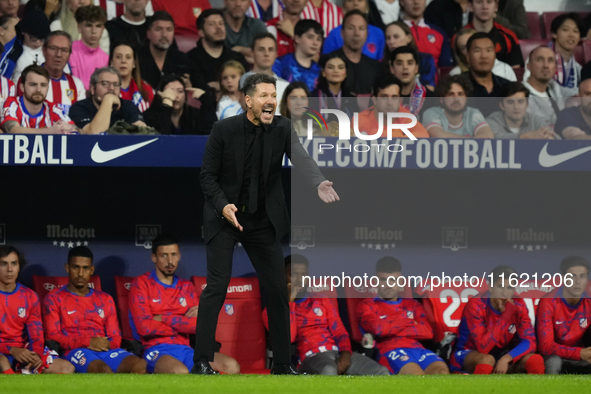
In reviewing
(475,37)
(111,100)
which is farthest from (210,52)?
(475,37)

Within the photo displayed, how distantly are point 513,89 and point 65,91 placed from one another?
3730 mm

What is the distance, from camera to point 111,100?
19.4 ft

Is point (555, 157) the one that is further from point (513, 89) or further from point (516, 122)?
point (513, 89)

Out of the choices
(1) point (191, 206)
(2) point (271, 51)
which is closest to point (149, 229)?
(1) point (191, 206)

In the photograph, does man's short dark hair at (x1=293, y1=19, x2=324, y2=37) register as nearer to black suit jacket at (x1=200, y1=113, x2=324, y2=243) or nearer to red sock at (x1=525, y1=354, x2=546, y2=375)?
black suit jacket at (x1=200, y1=113, x2=324, y2=243)


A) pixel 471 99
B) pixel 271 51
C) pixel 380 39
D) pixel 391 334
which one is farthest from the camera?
pixel 380 39

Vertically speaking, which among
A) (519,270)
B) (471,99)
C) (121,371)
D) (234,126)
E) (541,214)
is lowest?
(121,371)

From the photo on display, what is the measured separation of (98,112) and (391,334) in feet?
9.12

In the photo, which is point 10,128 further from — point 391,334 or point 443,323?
point 443,323

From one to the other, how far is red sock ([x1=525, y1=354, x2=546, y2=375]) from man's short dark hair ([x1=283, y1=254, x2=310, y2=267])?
1.83 m

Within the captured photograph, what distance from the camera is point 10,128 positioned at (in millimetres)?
5648

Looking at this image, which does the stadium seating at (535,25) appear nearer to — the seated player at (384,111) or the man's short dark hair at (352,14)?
the man's short dark hair at (352,14)

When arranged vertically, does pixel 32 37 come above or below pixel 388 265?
above

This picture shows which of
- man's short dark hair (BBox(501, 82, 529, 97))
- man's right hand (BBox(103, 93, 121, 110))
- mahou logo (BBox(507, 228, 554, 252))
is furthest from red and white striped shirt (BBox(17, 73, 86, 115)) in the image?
mahou logo (BBox(507, 228, 554, 252))
